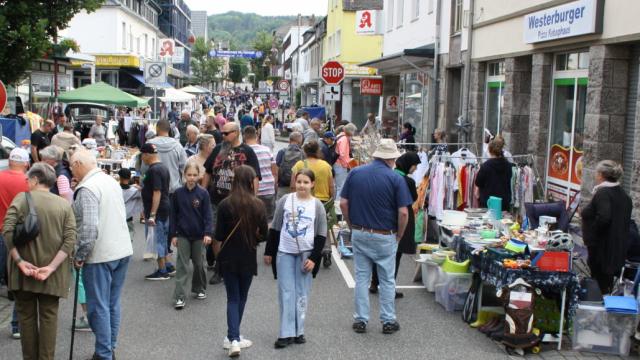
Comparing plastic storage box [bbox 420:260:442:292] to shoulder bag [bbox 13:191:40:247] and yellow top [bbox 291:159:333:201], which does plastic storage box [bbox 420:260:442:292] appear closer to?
yellow top [bbox 291:159:333:201]

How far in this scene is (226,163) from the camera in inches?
369

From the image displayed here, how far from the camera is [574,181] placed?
12.5 meters

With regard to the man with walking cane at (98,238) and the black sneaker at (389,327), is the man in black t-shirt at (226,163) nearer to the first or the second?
the black sneaker at (389,327)

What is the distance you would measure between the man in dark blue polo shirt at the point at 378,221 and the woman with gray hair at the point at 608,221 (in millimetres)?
2012

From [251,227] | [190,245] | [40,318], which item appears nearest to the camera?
[40,318]

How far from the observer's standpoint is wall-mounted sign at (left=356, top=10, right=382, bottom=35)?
30.7m

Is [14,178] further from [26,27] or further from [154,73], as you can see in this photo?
[154,73]

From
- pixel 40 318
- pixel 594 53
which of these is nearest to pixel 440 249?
pixel 594 53

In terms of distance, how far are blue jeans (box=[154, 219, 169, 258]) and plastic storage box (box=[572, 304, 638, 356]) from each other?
16.7ft

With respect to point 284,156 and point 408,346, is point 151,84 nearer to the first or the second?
point 284,156

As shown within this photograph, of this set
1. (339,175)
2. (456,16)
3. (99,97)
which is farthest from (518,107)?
(99,97)

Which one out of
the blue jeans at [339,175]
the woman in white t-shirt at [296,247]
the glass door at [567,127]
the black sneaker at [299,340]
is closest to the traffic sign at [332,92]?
the blue jeans at [339,175]

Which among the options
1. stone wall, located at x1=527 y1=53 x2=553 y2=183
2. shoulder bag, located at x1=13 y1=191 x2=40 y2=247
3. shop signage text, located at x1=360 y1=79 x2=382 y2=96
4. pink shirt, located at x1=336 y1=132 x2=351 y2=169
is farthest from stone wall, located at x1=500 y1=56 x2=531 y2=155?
shop signage text, located at x1=360 y1=79 x2=382 y2=96

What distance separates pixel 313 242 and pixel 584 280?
9.36 ft
